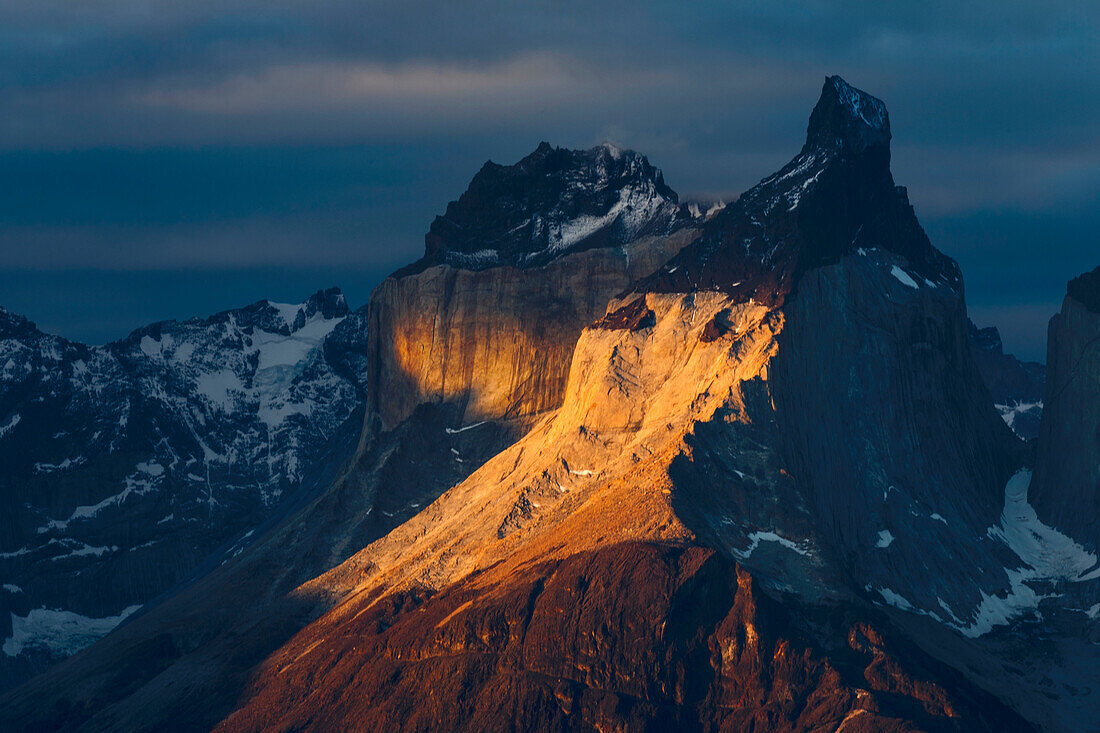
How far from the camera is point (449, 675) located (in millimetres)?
187875

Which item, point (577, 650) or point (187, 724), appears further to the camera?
point (187, 724)

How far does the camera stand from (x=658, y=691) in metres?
183

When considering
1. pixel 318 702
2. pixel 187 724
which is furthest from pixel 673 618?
pixel 187 724

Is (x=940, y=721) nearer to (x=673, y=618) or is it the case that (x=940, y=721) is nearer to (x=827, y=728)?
(x=827, y=728)

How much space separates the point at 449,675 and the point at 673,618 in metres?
19.3

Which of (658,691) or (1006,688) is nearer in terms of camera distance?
(658,691)

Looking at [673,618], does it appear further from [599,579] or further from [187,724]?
[187,724]

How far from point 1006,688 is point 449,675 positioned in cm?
5034

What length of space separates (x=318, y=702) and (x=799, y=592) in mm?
42765

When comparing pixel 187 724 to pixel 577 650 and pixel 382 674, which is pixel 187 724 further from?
pixel 577 650

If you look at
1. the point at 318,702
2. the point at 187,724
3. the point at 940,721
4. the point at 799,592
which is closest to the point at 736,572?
the point at 799,592

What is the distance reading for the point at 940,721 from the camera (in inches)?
7121

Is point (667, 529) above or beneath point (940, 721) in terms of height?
above

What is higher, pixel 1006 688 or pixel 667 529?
pixel 667 529
